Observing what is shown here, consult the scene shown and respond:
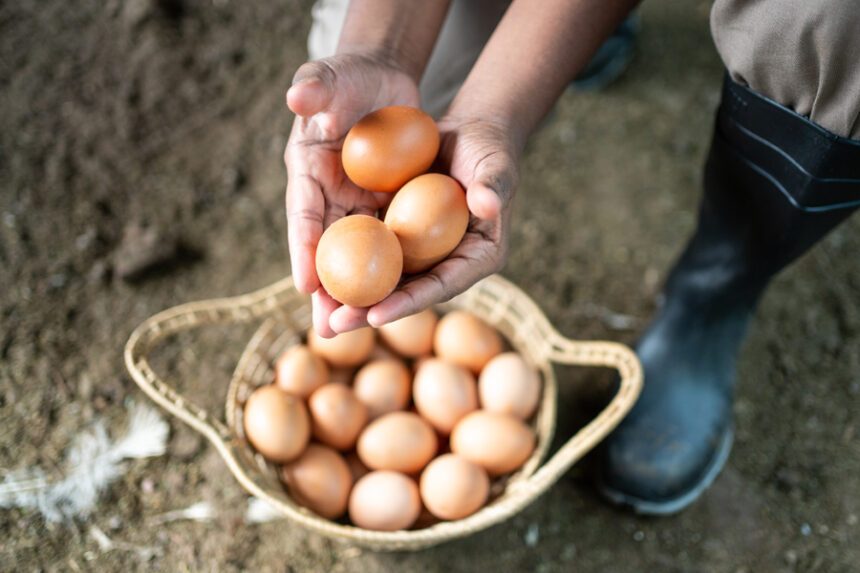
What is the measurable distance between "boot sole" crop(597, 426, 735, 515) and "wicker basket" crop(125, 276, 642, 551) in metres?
0.23

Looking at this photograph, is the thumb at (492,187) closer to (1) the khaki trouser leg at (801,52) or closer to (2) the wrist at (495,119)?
(2) the wrist at (495,119)

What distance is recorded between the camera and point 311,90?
1157mm

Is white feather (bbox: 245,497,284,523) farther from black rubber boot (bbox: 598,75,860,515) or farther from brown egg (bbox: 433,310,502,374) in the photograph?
black rubber boot (bbox: 598,75,860,515)

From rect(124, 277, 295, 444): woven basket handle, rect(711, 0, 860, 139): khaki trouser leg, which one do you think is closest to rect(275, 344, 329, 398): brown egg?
rect(124, 277, 295, 444): woven basket handle

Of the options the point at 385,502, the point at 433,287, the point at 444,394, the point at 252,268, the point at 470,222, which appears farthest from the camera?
the point at 252,268

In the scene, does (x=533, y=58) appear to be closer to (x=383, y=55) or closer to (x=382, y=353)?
(x=383, y=55)

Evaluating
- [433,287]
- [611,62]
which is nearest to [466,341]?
[433,287]

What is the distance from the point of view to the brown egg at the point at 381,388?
5.24ft

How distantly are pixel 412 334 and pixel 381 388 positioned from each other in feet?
0.50

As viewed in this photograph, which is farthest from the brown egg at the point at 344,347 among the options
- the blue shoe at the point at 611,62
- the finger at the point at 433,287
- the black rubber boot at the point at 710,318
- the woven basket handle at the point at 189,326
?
the blue shoe at the point at 611,62

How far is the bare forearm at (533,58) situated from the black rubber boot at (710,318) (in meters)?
0.29

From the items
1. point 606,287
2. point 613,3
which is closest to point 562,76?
point 613,3

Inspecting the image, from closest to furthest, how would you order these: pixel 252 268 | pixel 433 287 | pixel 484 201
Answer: pixel 484 201 → pixel 433 287 → pixel 252 268

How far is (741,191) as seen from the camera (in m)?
1.46
